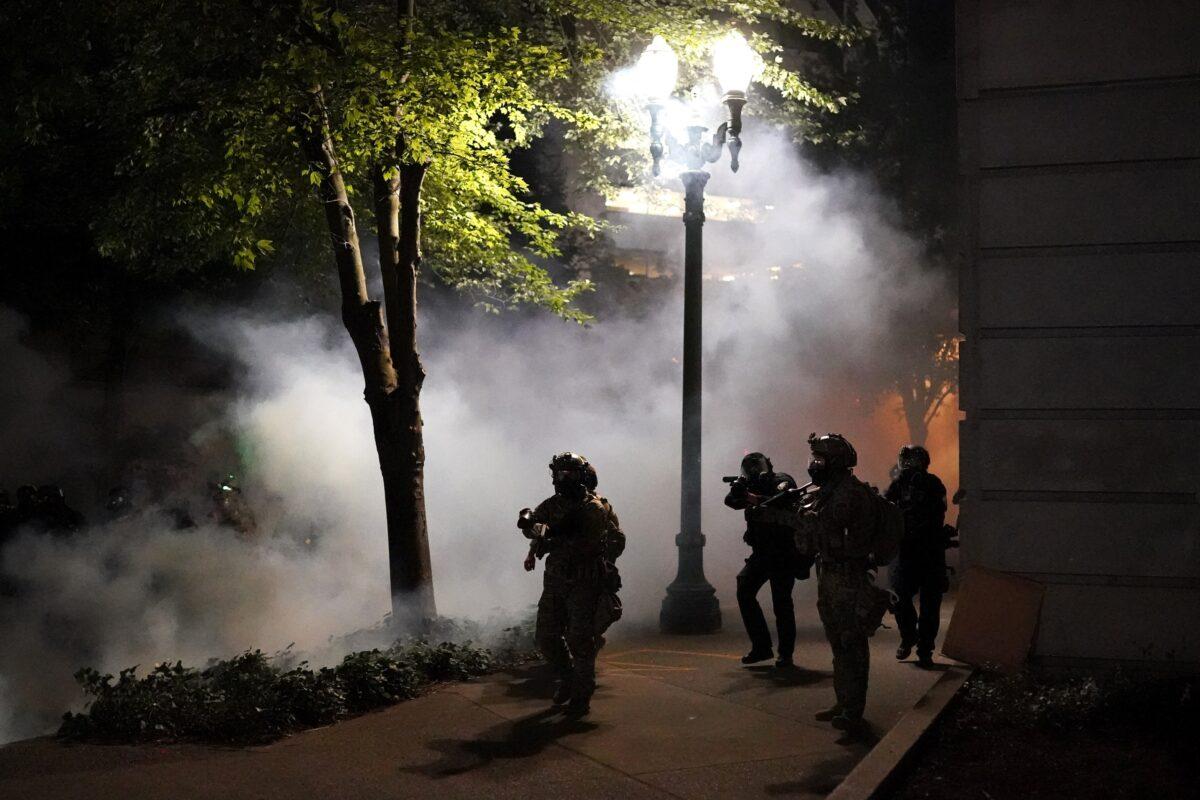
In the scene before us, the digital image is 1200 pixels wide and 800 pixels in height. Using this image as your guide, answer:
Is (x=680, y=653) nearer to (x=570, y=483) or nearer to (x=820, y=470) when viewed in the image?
(x=570, y=483)

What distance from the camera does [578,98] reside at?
38.6 ft

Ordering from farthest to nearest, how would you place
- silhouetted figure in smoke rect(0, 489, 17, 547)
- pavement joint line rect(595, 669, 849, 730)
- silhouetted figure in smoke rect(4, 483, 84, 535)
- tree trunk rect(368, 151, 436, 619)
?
silhouetted figure in smoke rect(4, 483, 84, 535)
silhouetted figure in smoke rect(0, 489, 17, 547)
tree trunk rect(368, 151, 436, 619)
pavement joint line rect(595, 669, 849, 730)

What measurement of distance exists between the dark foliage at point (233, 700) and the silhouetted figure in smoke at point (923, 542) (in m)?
3.81

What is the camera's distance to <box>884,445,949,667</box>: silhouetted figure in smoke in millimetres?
8484

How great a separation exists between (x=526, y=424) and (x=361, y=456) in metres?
3.34

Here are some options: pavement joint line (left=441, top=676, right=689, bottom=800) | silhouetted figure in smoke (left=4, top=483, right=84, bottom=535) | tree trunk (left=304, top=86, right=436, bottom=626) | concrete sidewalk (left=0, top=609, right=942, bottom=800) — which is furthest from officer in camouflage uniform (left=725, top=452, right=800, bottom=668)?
silhouetted figure in smoke (left=4, top=483, right=84, bottom=535)

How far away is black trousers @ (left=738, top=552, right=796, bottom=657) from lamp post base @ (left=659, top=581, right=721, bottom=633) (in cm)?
167

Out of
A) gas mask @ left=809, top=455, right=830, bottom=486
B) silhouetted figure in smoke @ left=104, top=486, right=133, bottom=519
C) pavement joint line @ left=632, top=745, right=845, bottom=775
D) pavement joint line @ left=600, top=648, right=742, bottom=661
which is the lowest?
pavement joint line @ left=600, top=648, right=742, bottom=661

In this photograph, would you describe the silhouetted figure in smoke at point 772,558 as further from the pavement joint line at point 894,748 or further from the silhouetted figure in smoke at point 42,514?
the silhouetted figure in smoke at point 42,514

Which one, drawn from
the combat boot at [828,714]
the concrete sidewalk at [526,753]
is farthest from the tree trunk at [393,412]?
the combat boot at [828,714]

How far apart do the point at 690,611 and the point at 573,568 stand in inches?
148

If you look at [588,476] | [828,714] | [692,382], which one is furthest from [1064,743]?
[692,382]

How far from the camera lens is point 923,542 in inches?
337

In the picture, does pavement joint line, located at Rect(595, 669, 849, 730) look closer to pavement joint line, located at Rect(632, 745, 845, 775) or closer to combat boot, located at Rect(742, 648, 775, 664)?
pavement joint line, located at Rect(632, 745, 845, 775)
